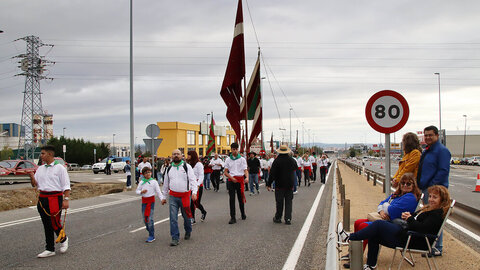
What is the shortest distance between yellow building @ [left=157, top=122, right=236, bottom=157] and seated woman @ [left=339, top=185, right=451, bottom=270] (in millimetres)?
60571

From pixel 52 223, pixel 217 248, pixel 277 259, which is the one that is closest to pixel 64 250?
pixel 52 223

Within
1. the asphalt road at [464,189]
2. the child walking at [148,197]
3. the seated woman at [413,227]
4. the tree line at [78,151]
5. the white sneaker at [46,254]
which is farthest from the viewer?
the tree line at [78,151]

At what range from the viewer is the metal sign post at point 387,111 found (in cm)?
601

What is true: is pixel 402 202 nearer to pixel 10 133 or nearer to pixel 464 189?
pixel 464 189

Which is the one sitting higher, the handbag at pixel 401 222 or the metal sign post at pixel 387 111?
the metal sign post at pixel 387 111

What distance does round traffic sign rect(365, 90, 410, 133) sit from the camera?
6.02 meters

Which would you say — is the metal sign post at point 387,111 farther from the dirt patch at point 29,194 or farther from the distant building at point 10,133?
the distant building at point 10,133

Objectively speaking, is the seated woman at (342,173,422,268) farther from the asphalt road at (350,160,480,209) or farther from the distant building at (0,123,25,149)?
the distant building at (0,123,25,149)

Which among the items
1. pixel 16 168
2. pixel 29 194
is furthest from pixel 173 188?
pixel 16 168

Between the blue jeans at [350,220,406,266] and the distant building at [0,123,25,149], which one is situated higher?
the distant building at [0,123,25,149]

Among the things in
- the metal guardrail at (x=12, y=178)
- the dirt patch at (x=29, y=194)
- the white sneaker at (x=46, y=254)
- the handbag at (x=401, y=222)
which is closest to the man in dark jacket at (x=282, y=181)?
the handbag at (x=401, y=222)

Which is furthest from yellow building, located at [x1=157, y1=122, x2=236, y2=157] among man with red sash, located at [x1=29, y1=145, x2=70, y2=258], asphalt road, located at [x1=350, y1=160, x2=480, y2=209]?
man with red sash, located at [x1=29, y1=145, x2=70, y2=258]

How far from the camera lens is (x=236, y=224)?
378 inches

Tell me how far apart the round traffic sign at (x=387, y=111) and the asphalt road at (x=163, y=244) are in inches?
87.5
